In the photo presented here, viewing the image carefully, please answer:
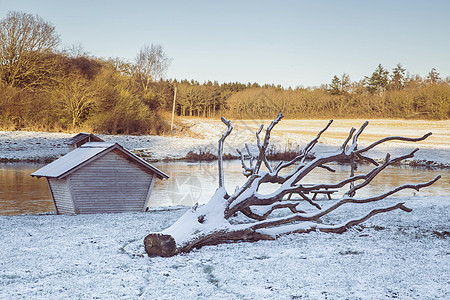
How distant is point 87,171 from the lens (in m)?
10.4

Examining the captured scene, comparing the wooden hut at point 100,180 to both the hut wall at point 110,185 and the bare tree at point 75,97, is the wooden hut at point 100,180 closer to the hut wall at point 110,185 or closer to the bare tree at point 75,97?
the hut wall at point 110,185

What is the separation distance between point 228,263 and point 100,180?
18.4 feet

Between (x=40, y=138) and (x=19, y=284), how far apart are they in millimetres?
29913

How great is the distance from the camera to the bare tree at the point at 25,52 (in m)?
39.4

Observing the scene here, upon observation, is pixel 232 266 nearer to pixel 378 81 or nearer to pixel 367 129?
pixel 367 129

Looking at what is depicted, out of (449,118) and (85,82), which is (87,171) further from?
(449,118)

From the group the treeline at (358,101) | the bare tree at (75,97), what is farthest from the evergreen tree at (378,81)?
the bare tree at (75,97)

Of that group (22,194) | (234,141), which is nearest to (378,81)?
(234,141)

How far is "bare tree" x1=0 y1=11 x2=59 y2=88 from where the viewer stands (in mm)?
39406

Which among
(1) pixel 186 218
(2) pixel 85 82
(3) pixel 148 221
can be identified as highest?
(2) pixel 85 82

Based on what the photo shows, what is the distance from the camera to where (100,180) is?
10.6 m

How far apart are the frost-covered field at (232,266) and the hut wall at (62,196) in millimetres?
2096

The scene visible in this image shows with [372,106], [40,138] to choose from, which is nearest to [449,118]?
[372,106]

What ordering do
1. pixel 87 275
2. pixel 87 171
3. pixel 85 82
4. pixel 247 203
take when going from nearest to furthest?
pixel 87 275
pixel 247 203
pixel 87 171
pixel 85 82
